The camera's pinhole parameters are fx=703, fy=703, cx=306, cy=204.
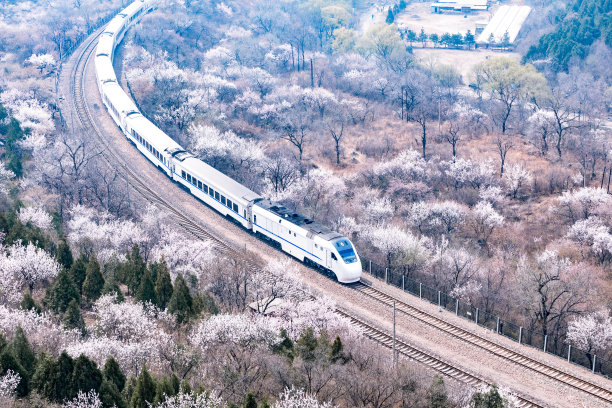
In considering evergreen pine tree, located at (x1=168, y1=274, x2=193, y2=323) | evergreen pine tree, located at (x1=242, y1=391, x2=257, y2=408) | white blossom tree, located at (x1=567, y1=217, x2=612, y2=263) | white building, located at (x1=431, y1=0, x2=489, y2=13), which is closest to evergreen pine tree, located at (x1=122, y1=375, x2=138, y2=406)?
evergreen pine tree, located at (x1=242, y1=391, x2=257, y2=408)

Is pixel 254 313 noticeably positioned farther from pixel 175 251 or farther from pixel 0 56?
pixel 0 56

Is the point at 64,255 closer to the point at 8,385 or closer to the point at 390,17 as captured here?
the point at 8,385

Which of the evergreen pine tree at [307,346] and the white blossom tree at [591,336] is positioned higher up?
the evergreen pine tree at [307,346]

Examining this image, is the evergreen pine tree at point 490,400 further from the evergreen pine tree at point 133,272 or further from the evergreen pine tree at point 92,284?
the evergreen pine tree at point 92,284

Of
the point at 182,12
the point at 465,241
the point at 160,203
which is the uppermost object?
the point at 182,12

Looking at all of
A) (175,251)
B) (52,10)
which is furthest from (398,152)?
(52,10)

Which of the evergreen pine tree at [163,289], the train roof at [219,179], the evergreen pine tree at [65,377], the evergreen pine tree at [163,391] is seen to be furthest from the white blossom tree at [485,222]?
the evergreen pine tree at [65,377]

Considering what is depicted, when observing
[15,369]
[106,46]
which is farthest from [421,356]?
[106,46]
